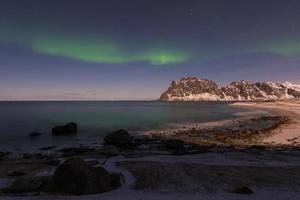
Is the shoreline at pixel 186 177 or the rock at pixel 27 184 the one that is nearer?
the shoreline at pixel 186 177

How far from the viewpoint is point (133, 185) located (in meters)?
13.9

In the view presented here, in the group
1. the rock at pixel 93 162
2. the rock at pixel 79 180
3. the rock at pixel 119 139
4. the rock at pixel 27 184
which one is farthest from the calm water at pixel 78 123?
the rock at pixel 79 180

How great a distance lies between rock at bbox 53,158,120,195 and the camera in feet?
41.8

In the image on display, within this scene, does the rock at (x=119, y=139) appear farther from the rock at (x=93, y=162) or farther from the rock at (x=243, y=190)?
the rock at (x=243, y=190)

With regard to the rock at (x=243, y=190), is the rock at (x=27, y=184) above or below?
below

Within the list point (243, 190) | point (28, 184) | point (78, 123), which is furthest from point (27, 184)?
point (78, 123)

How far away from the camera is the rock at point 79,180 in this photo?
1273 centimetres

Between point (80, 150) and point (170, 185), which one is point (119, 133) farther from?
point (170, 185)

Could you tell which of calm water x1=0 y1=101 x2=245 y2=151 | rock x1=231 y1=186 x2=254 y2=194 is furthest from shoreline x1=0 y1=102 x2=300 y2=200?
calm water x1=0 y1=101 x2=245 y2=151

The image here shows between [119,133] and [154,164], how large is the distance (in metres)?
14.5

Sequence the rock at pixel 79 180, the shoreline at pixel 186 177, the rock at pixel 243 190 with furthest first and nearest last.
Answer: the rock at pixel 79 180
the shoreline at pixel 186 177
the rock at pixel 243 190

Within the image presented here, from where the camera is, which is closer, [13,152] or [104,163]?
[104,163]

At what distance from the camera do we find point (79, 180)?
42.6 ft

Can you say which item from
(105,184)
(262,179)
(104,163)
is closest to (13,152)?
(104,163)
